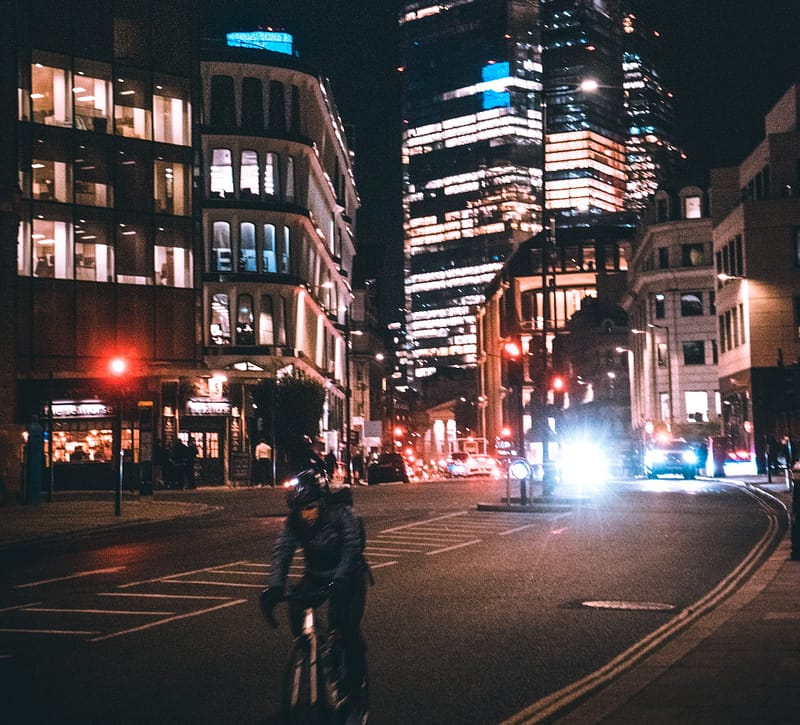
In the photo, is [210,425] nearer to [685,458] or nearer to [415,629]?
[685,458]

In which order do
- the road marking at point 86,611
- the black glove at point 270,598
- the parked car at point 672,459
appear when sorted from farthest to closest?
1. the parked car at point 672,459
2. the road marking at point 86,611
3. the black glove at point 270,598

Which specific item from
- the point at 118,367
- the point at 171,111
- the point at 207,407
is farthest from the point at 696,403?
the point at 118,367

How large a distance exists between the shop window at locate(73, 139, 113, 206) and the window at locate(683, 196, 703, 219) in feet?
179

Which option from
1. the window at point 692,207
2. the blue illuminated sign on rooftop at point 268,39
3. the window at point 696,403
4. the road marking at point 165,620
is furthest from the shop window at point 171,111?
the window at point 692,207

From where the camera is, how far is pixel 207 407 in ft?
201

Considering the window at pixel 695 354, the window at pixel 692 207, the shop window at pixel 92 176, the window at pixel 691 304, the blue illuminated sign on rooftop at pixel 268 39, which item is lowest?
the window at pixel 695 354

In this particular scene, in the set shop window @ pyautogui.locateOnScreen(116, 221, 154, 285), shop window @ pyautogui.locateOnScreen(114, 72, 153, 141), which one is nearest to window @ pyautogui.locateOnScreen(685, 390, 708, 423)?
shop window @ pyautogui.locateOnScreen(116, 221, 154, 285)

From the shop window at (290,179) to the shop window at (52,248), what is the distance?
19.3m

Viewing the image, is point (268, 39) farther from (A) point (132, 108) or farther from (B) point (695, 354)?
(B) point (695, 354)

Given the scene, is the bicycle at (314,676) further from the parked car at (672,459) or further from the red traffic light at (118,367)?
the parked car at (672,459)

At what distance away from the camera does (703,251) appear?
100062 millimetres

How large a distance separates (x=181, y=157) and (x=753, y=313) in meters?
32.1

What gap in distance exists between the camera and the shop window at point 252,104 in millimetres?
72250

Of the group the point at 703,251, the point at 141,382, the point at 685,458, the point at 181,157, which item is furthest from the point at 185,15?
the point at 703,251
